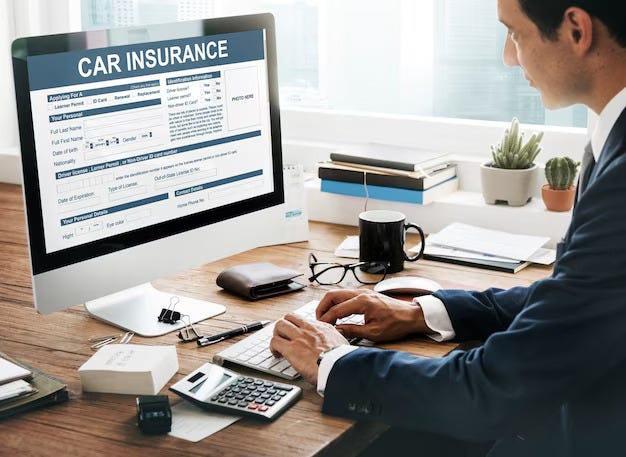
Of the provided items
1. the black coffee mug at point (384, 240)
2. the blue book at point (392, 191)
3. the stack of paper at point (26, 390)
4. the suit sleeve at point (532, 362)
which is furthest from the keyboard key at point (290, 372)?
the blue book at point (392, 191)

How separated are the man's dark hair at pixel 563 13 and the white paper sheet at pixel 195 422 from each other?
2.29ft

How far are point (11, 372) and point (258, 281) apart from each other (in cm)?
58

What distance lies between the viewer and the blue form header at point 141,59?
1.57 metres

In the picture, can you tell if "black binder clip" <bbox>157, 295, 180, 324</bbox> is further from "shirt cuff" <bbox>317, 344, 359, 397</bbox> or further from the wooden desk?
"shirt cuff" <bbox>317, 344, 359, 397</bbox>

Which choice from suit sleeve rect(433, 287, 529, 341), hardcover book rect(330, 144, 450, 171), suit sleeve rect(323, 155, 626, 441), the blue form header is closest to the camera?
suit sleeve rect(323, 155, 626, 441)

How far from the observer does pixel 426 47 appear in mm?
2635

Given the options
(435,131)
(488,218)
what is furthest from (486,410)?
(435,131)

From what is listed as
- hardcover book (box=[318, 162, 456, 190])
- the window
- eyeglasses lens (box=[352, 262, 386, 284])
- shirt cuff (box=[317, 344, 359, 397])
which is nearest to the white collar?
shirt cuff (box=[317, 344, 359, 397])

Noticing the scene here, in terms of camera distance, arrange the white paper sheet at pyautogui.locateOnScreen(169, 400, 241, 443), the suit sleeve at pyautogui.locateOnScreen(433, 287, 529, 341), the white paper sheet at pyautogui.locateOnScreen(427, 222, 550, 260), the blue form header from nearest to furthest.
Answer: the white paper sheet at pyautogui.locateOnScreen(169, 400, 241, 443), the blue form header, the suit sleeve at pyautogui.locateOnScreen(433, 287, 529, 341), the white paper sheet at pyautogui.locateOnScreen(427, 222, 550, 260)

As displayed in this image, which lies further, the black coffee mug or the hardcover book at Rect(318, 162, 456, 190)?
the hardcover book at Rect(318, 162, 456, 190)

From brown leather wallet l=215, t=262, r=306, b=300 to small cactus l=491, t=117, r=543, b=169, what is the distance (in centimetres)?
64

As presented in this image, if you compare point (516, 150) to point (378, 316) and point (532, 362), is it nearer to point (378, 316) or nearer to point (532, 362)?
point (378, 316)

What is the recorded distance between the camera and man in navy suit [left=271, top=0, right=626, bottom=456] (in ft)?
4.03

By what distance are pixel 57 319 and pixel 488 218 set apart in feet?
3.47
